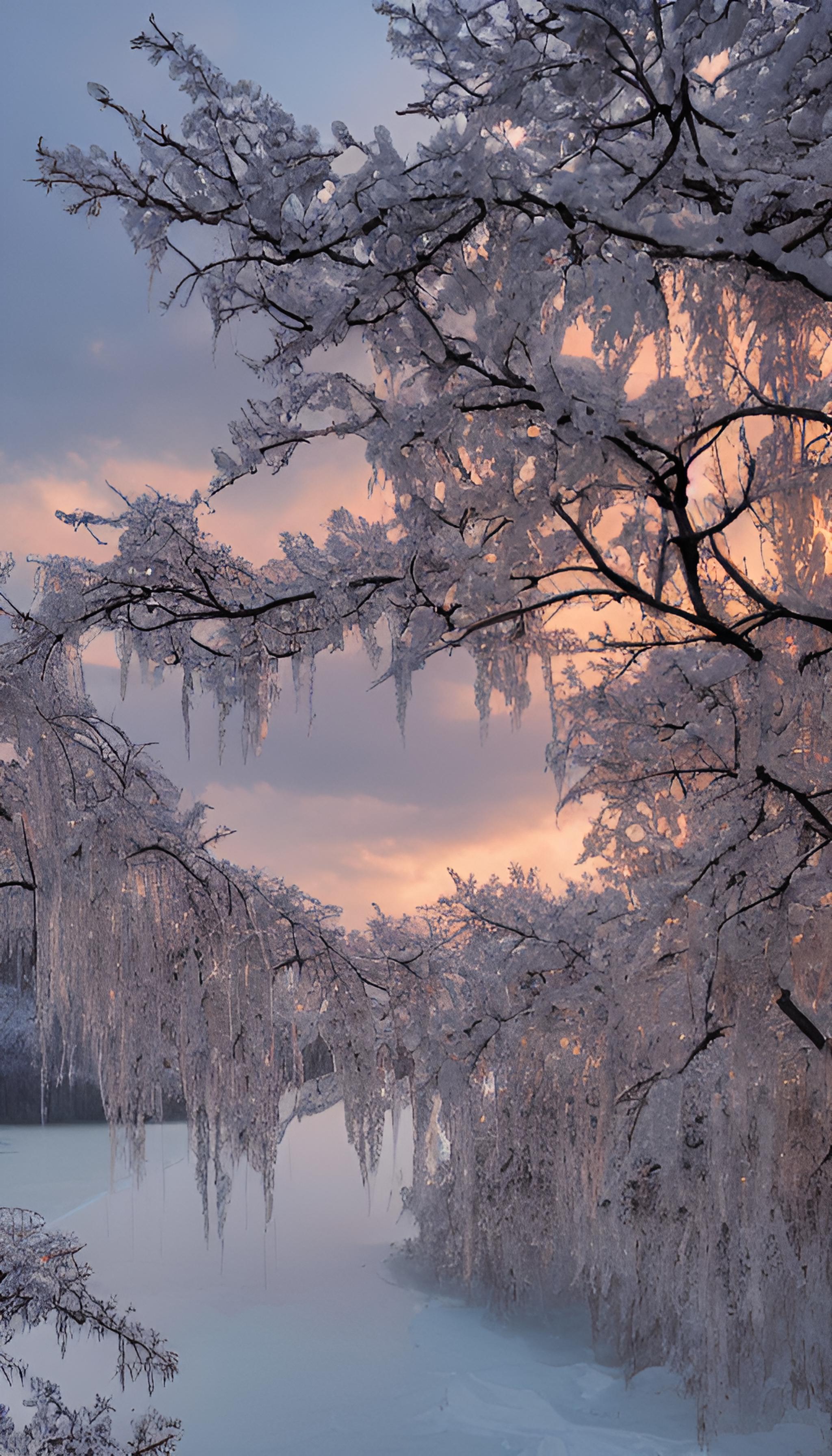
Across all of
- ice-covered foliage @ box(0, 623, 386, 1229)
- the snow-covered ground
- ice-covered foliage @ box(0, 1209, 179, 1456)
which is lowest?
the snow-covered ground

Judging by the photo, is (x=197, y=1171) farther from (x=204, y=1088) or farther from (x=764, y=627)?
(x=764, y=627)

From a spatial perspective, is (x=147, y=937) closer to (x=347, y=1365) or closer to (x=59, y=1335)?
(x=59, y=1335)

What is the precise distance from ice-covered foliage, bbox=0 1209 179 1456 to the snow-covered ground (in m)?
1.07

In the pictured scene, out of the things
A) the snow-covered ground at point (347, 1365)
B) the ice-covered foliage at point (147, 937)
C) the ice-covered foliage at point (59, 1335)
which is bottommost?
the snow-covered ground at point (347, 1365)

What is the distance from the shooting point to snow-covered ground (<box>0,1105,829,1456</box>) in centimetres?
916

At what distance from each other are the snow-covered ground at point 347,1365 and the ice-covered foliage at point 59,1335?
1074 millimetres

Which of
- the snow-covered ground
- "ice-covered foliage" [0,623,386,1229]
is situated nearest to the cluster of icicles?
"ice-covered foliage" [0,623,386,1229]

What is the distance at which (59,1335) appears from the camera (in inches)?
177

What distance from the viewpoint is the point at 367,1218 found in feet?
68.5

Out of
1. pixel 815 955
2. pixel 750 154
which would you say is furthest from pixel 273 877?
pixel 750 154

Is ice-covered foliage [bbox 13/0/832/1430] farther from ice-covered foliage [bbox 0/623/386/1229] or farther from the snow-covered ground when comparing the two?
the snow-covered ground

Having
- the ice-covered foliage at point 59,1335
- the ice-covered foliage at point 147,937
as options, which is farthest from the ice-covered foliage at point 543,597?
the ice-covered foliage at point 59,1335

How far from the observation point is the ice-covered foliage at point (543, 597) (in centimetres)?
350

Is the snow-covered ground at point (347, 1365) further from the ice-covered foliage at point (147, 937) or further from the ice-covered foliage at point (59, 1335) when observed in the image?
the ice-covered foliage at point (59, 1335)
